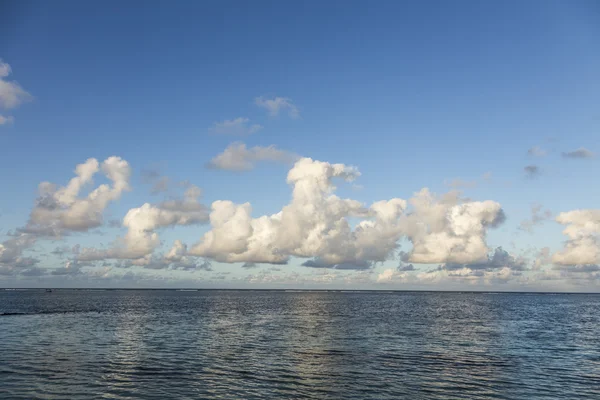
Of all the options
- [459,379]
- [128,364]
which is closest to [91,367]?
[128,364]

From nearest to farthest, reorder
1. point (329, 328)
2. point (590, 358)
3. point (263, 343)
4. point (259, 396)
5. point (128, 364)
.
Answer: point (259, 396)
point (128, 364)
point (590, 358)
point (263, 343)
point (329, 328)

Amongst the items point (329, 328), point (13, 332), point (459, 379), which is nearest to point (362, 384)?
point (459, 379)

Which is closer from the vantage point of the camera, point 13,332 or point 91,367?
point 91,367

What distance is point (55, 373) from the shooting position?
1614 inches

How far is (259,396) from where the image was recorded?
34.5 metres

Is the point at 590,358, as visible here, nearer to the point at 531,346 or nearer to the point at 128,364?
the point at 531,346

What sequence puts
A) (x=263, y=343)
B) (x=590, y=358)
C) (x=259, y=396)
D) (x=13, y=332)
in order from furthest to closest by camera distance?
1. (x=13, y=332)
2. (x=263, y=343)
3. (x=590, y=358)
4. (x=259, y=396)

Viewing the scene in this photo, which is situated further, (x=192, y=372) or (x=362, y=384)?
(x=192, y=372)

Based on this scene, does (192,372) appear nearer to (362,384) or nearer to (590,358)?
(362,384)

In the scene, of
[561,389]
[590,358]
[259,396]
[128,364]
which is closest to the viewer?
[259,396]

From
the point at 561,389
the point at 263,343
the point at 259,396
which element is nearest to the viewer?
the point at 259,396

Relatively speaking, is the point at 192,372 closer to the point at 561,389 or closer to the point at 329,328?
the point at 561,389

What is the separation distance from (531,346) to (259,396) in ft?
150

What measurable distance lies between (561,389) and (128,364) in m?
39.7
